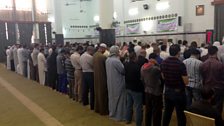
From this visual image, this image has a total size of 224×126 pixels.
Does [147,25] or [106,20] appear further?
[147,25]

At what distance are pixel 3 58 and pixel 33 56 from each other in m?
9.65

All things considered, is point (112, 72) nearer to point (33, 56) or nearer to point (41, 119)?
point (41, 119)

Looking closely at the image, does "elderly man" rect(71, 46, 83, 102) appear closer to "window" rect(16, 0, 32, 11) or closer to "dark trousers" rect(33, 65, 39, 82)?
"dark trousers" rect(33, 65, 39, 82)

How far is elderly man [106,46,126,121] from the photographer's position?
4973mm

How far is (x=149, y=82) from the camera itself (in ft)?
13.5

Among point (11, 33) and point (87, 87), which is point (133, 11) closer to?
point (11, 33)

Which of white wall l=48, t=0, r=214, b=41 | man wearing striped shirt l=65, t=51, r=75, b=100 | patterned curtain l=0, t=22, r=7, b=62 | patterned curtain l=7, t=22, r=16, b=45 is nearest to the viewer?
man wearing striped shirt l=65, t=51, r=75, b=100

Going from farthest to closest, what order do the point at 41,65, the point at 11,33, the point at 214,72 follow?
the point at 11,33
the point at 41,65
the point at 214,72

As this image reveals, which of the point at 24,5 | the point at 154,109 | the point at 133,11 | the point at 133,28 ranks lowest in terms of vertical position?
the point at 154,109

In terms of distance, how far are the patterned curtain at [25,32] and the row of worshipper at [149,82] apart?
13.3 meters

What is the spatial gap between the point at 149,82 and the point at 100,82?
1.62 metres

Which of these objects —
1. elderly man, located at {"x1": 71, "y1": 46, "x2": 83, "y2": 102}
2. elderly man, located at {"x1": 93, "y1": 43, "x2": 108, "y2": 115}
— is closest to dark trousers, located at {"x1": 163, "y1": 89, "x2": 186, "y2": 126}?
elderly man, located at {"x1": 93, "y1": 43, "x2": 108, "y2": 115}

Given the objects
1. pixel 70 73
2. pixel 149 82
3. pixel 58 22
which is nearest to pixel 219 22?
pixel 70 73

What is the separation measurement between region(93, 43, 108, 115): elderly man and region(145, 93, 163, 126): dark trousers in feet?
4.76
